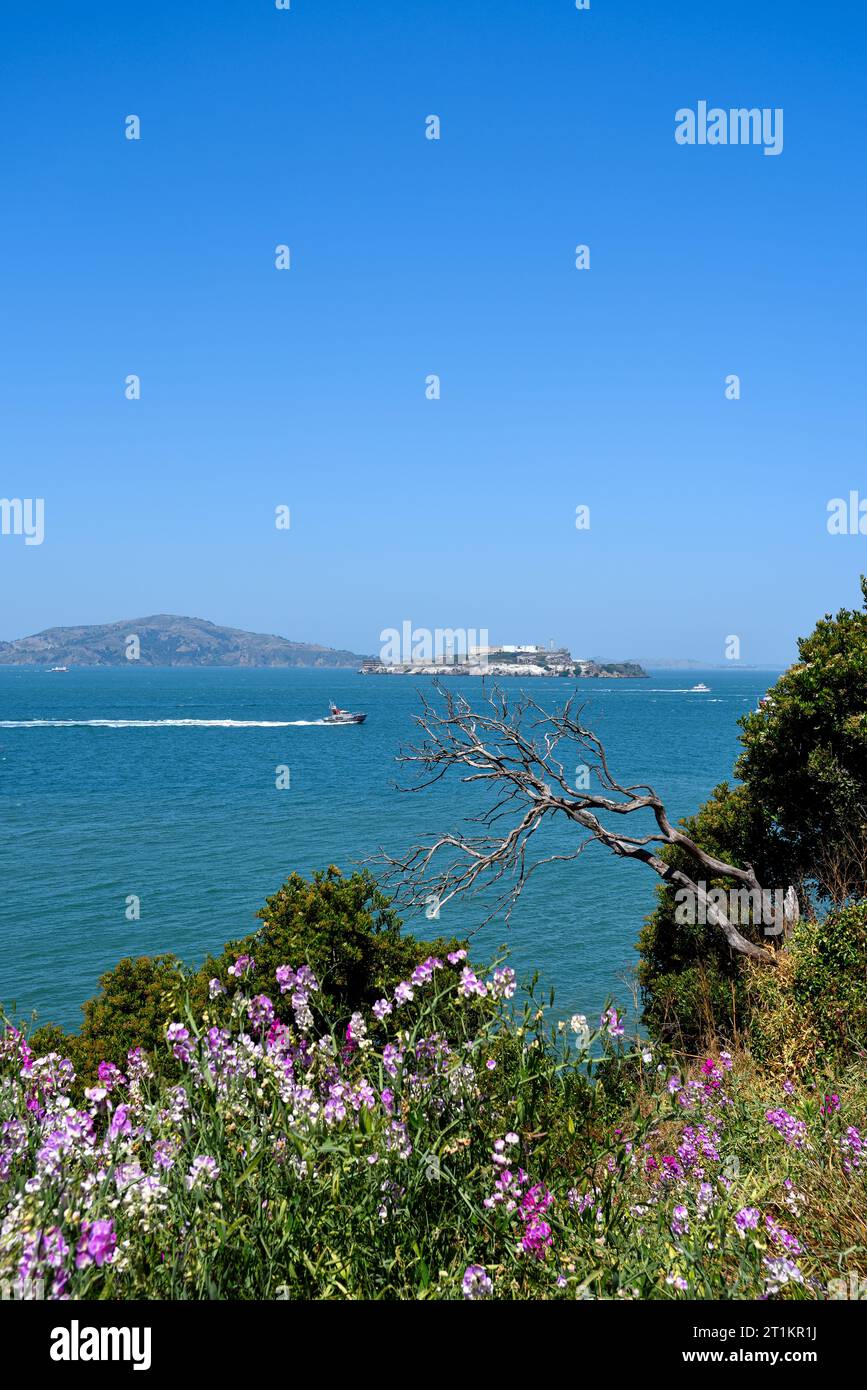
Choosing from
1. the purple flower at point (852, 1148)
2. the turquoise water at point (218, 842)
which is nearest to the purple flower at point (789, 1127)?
the purple flower at point (852, 1148)

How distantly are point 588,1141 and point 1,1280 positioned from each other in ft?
8.97

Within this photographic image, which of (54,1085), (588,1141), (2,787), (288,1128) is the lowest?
(2,787)

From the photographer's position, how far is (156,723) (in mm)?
94438

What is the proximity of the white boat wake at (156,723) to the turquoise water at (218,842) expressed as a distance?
2.59 metres

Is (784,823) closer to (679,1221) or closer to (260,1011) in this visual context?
(679,1221)

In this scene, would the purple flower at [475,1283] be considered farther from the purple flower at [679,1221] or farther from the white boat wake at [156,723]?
the white boat wake at [156,723]

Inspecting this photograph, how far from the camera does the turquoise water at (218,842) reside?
65.7 ft

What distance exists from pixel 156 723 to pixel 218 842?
64177 mm

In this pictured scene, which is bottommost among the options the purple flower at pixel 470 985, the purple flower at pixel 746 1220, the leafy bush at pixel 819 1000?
the leafy bush at pixel 819 1000

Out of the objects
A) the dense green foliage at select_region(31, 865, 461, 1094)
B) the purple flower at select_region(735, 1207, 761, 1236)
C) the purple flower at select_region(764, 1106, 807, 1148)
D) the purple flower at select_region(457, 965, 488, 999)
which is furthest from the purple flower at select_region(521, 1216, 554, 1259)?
the dense green foliage at select_region(31, 865, 461, 1094)

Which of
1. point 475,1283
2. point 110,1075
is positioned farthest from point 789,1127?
point 110,1075

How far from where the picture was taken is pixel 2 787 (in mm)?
49219

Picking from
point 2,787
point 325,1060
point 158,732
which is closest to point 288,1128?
point 325,1060
